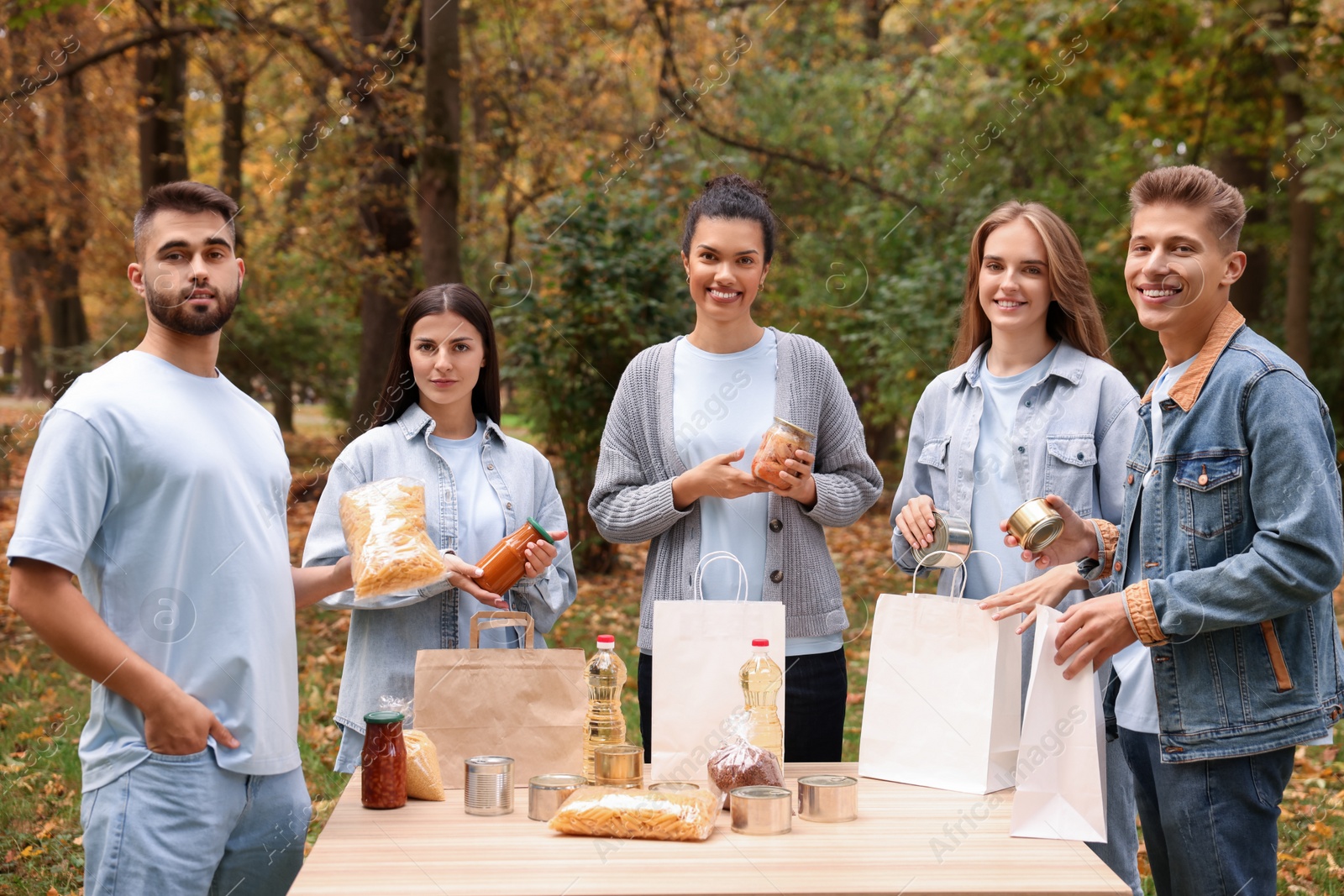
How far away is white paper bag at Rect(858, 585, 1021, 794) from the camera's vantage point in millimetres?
2457

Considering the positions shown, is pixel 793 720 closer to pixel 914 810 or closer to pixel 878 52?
pixel 914 810

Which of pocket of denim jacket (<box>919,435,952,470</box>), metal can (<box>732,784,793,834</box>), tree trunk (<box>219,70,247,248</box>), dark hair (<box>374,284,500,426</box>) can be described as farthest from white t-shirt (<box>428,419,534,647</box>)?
tree trunk (<box>219,70,247,248</box>)

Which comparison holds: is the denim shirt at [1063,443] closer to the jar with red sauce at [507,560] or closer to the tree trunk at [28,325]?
the jar with red sauce at [507,560]

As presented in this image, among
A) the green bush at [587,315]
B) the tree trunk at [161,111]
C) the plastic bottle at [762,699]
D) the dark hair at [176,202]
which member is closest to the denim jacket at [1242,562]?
the plastic bottle at [762,699]

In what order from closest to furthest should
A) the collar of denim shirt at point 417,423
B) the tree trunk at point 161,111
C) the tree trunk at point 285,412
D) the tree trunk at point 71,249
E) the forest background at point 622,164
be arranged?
1. the collar of denim shirt at point 417,423
2. the forest background at point 622,164
3. the tree trunk at point 161,111
4. the tree trunk at point 71,249
5. the tree trunk at point 285,412

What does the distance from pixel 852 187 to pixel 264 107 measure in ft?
28.4

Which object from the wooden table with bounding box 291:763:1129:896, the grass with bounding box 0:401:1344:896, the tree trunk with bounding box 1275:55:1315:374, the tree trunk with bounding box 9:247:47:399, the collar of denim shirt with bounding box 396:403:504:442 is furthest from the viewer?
the tree trunk with bounding box 9:247:47:399

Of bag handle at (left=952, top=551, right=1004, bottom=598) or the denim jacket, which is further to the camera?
bag handle at (left=952, top=551, right=1004, bottom=598)

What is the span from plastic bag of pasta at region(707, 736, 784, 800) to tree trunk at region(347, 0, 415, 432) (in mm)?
8255

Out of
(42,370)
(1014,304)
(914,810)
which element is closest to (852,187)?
(1014,304)

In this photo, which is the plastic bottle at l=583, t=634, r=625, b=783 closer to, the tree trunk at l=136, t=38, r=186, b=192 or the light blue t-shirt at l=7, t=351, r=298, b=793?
the light blue t-shirt at l=7, t=351, r=298, b=793

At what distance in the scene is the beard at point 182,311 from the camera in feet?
7.97

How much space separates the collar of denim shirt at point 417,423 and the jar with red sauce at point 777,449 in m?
0.86

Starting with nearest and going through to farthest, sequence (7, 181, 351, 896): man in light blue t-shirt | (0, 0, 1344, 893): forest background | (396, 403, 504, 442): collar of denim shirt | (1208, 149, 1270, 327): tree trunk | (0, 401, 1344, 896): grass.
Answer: (7, 181, 351, 896): man in light blue t-shirt < (396, 403, 504, 442): collar of denim shirt < (0, 401, 1344, 896): grass < (0, 0, 1344, 893): forest background < (1208, 149, 1270, 327): tree trunk
